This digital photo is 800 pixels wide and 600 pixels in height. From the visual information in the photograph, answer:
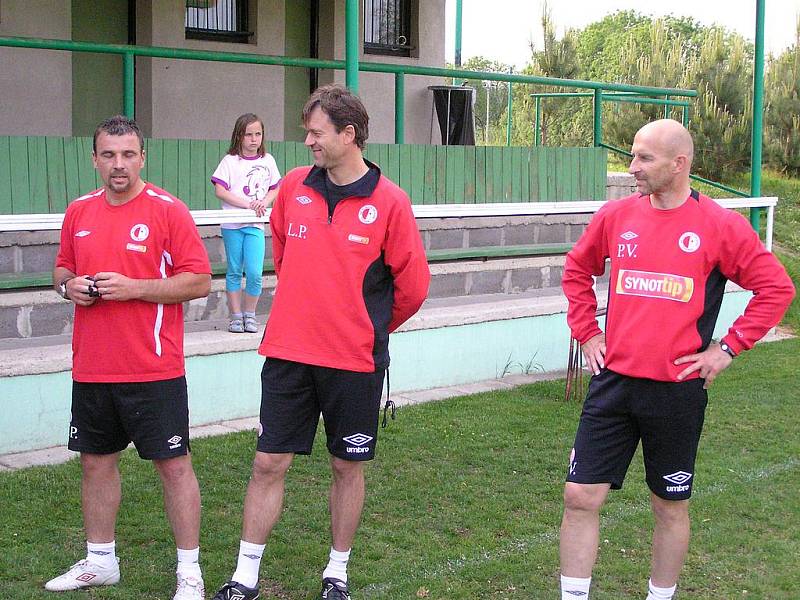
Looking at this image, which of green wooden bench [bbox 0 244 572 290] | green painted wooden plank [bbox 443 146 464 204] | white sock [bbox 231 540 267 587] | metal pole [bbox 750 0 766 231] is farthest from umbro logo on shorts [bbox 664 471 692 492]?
metal pole [bbox 750 0 766 231]

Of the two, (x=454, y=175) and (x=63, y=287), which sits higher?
(x=454, y=175)

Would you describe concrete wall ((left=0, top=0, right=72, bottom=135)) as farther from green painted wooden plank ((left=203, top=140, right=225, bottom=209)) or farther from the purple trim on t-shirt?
the purple trim on t-shirt

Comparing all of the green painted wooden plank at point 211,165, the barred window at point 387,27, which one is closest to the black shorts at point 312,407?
the green painted wooden plank at point 211,165

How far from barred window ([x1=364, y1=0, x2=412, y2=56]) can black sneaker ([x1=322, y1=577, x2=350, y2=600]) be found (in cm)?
862

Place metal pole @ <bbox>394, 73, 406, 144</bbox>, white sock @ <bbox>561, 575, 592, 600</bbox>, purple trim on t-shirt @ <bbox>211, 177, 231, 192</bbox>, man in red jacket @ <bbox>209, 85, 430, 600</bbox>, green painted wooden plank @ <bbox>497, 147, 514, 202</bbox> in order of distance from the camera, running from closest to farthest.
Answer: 1. white sock @ <bbox>561, 575, 592, 600</bbox>
2. man in red jacket @ <bbox>209, 85, 430, 600</bbox>
3. purple trim on t-shirt @ <bbox>211, 177, 231, 192</bbox>
4. metal pole @ <bbox>394, 73, 406, 144</bbox>
5. green painted wooden plank @ <bbox>497, 147, 514, 202</bbox>

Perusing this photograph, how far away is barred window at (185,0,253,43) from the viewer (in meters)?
11.1

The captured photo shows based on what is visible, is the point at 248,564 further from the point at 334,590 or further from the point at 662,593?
the point at 662,593

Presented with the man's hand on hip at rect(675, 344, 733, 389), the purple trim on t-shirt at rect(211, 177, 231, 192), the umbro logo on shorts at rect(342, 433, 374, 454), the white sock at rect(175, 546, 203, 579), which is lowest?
the white sock at rect(175, 546, 203, 579)

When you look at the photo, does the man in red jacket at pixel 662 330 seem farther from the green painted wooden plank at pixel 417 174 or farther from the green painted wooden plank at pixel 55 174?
the green painted wooden plank at pixel 417 174

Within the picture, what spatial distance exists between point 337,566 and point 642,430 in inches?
53.5

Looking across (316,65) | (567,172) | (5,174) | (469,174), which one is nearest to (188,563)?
(5,174)

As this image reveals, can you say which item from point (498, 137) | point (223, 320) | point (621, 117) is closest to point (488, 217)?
point (223, 320)

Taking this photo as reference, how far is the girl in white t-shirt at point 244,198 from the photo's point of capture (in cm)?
786

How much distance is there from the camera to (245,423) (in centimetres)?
750
